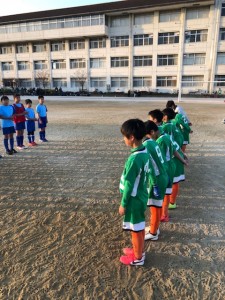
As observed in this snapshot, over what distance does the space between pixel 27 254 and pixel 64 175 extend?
2848 millimetres

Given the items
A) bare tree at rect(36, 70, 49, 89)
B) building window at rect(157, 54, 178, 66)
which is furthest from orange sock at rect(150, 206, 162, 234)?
bare tree at rect(36, 70, 49, 89)

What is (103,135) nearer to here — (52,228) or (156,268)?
(52,228)

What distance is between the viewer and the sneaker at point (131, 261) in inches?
119

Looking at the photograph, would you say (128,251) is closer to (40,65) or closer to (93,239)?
(93,239)

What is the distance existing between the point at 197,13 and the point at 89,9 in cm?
1892

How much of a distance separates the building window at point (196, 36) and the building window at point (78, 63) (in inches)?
740

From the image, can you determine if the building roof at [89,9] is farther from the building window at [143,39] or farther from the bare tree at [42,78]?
the bare tree at [42,78]

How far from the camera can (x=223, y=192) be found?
5051 mm

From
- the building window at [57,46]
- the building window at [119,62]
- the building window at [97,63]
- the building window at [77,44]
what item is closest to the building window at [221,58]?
the building window at [119,62]

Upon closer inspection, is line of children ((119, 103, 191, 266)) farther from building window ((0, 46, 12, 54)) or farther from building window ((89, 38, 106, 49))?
building window ((0, 46, 12, 54))

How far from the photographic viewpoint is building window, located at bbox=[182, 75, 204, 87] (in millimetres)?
40125

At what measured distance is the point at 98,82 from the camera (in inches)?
1831

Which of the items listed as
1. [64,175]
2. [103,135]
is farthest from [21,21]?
[64,175]

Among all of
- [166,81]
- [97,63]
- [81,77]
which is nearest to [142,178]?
[166,81]
